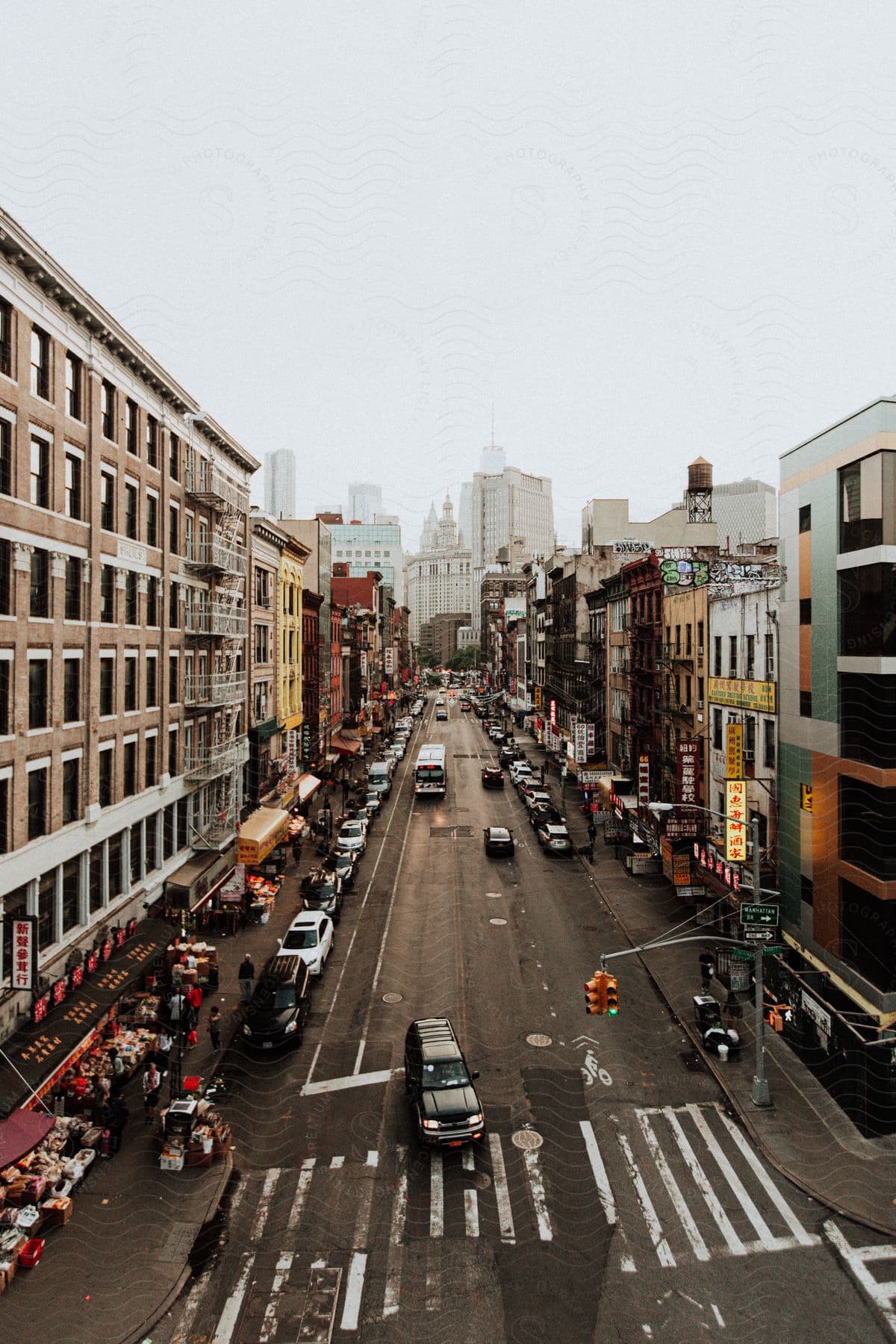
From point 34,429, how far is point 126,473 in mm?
5920

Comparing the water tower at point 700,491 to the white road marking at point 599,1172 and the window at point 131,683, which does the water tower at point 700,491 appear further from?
the white road marking at point 599,1172

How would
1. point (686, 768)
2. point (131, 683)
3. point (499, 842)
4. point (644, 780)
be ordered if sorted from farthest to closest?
point (499, 842)
point (644, 780)
point (686, 768)
point (131, 683)

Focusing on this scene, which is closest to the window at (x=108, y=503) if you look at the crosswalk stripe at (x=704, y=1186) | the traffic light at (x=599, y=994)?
the traffic light at (x=599, y=994)

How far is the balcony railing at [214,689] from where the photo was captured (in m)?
32.0

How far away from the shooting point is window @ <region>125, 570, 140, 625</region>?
2566 cm

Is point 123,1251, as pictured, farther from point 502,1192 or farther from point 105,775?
point 105,775

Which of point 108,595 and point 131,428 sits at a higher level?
point 131,428

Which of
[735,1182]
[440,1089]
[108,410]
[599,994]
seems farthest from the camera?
[108,410]

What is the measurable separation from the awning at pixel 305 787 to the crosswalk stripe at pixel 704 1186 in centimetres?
3435

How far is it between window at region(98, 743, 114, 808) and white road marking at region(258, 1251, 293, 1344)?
14.0 metres

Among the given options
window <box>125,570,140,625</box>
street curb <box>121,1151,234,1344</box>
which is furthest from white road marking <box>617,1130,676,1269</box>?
window <box>125,570,140,625</box>

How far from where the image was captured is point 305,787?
2002 inches

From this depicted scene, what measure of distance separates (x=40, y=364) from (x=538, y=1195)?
22.6 metres

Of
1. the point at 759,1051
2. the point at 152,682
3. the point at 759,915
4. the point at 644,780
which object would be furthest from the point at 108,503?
the point at 644,780
